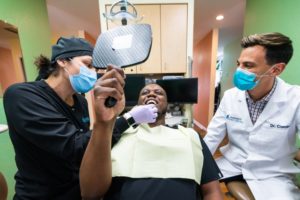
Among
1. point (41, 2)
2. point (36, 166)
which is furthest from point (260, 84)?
point (41, 2)

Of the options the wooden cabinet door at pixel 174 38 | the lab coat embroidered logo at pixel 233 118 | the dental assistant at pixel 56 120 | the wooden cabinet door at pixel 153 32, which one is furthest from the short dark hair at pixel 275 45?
the wooden cabinet door at pixel 153 32

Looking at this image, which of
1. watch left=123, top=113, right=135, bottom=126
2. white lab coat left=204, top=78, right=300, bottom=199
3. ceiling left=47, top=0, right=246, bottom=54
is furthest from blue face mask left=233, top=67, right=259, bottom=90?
ceiling left=47, top=0, right=246, bottom=54

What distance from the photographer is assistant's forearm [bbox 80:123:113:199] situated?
0.45 metres

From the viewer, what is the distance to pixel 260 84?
1.08 meters

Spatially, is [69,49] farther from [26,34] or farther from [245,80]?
[26,34]

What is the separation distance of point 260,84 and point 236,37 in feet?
13.3

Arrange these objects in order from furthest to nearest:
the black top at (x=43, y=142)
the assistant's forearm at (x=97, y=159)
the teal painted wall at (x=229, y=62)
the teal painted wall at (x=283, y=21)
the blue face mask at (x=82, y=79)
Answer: the teal painted wall at (x=229, y=62) → the teal painted wall at (x=283, y=21) → the blue face mask at (x=82, y=79) → the black top at (x=43, y=142) → the assistant's forearm at (x=97, y=159)

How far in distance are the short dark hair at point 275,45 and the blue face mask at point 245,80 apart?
0.13 m

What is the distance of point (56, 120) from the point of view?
0.69m

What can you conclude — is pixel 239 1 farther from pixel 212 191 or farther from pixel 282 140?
pixel 212 191

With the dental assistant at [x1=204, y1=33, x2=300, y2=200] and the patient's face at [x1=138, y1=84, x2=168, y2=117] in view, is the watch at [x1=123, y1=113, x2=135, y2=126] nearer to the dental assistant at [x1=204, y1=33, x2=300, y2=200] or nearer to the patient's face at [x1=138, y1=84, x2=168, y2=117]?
the patient's face at [x1=138, y1=84, x2=168, y2=117]

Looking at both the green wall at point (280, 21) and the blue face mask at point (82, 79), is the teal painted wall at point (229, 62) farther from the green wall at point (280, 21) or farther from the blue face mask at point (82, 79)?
the blue face mask at point (82, 79)

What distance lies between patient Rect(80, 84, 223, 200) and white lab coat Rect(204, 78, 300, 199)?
1.02ft

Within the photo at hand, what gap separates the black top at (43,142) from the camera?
0.64 metres
